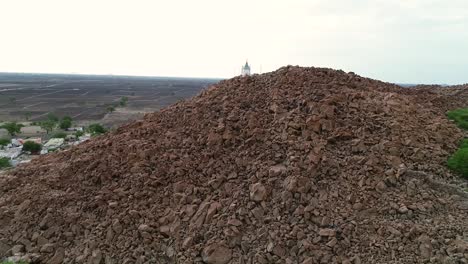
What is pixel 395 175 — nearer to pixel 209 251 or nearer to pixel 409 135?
pixel 409 135

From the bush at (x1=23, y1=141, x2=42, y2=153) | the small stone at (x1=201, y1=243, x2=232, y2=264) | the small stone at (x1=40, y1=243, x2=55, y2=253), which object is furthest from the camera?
the bush at (x1=23, y1=141, x2=42, y2=153)

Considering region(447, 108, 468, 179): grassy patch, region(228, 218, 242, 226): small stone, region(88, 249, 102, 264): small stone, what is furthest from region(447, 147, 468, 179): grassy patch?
region(88, 249, 102, 264): small stone

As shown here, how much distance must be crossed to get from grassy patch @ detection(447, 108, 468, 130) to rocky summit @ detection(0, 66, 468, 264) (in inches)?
10.9

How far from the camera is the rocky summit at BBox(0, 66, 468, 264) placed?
524 centimetres

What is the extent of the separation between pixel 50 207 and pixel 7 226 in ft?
2.70

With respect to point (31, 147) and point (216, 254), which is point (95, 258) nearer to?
point (216, 254)

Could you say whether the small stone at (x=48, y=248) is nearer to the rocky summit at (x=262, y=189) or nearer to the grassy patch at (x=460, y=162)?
the rocky summit at (x=262, y=189)

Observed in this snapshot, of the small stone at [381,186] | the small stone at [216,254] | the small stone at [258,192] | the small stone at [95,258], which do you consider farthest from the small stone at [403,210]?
the small stone at [95,258]

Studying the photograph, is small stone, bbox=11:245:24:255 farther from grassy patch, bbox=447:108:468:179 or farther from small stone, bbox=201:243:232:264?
grassy patch, bbox=447:108:468:179

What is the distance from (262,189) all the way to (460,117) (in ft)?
15.9

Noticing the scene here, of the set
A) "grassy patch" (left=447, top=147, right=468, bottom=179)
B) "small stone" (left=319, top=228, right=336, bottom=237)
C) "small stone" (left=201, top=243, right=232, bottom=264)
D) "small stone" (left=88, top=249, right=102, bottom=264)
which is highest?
"grassy patch" (left=447, top=147, right=468, bottom=179)

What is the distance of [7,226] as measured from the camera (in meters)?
6.76

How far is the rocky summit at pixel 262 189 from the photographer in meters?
5.24

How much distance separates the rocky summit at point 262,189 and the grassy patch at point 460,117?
28cm
